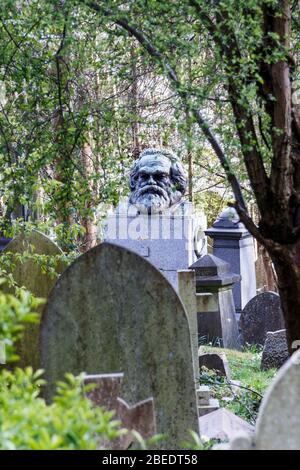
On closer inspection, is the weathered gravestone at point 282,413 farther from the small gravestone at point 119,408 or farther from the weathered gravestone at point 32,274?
the weathered gravestone at point 32,274

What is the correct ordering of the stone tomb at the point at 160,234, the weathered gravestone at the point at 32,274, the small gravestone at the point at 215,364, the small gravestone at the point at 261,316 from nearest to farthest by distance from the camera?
the weathered gravestone at the point at 32,274 < the small gravestone at the point at 215,364 < the small gravestone at the point at 261,316 < the stone tomb at the point at 160,234

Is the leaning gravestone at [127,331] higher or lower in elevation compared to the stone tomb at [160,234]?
lower

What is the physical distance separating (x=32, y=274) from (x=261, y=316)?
6.35m

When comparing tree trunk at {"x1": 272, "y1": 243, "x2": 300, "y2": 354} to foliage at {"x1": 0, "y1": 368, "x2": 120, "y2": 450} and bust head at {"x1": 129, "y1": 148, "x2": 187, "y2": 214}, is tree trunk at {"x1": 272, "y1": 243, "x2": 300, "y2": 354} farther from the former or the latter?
bust head at {"x1": 129, "y1": 148, "x2": 187, "y2": 214}

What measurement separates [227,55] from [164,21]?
0.47 meters

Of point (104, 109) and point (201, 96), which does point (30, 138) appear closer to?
point (104, 109)

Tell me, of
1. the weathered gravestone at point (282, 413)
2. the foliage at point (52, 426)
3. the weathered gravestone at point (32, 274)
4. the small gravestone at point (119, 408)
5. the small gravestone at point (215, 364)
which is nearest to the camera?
the foliage at point (52, 426)

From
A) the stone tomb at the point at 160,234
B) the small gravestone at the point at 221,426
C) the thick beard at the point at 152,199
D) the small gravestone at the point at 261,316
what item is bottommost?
the small gravestone at the point at 221,426

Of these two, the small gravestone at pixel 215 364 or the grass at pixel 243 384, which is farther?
the small gravestone at pixel 215 364

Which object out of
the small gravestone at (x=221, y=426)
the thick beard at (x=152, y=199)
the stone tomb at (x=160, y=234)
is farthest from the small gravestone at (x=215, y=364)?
the thick beard at (x=152, y=199)

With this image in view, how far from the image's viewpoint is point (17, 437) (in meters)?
2.63

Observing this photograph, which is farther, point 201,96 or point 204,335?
point 204,335

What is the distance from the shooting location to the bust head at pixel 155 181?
45.0ft
